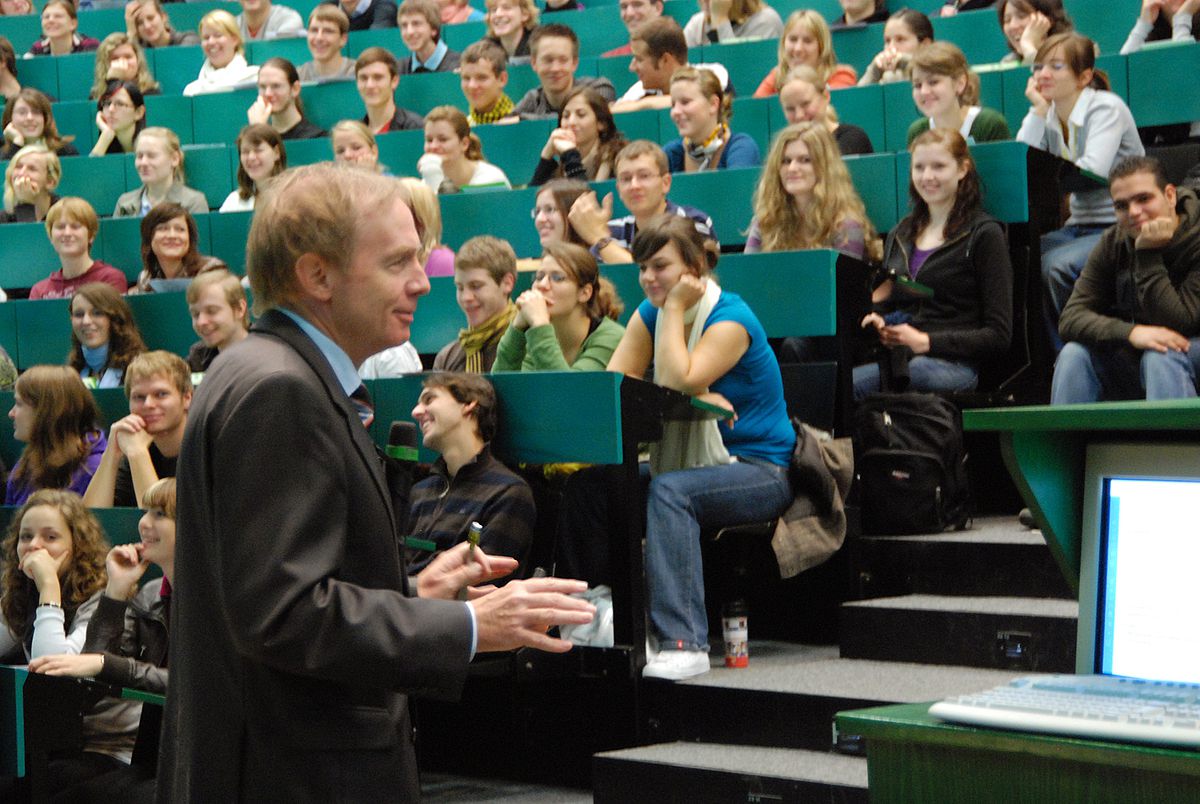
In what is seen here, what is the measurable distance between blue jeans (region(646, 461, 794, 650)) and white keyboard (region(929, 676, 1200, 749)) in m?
1.86

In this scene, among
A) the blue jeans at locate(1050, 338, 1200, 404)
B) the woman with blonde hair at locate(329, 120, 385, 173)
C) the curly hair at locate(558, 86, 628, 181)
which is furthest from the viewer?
the woman with blonde hair at locate(329, 120, 385, 173)

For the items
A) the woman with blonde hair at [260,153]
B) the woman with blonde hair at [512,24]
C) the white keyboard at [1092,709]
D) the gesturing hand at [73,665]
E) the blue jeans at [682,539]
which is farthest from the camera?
the woman with blonde hair at [512,24]

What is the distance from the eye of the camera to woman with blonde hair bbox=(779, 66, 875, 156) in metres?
4.98

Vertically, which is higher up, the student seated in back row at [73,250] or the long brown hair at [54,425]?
the student seated in back row at [73,250]

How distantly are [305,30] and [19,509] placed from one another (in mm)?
4711

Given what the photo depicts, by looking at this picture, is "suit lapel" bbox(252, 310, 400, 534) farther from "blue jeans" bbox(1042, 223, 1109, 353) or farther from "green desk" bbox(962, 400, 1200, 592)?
"blue jeans" bbox(1042, 223, 1109, 353)

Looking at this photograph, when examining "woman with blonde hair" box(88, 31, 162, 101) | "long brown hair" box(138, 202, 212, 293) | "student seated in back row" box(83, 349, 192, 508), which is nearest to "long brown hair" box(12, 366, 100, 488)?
"student seated in back row" box(83, 349, 192, 508)

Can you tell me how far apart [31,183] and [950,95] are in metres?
3.75

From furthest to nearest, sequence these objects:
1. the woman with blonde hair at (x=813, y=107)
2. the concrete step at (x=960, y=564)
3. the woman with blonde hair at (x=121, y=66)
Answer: the woman with blonde hair at (x=121, y=66)
the woman with blonde hair at (x=813, y=107)
the concrete step at (x=960, y=564)

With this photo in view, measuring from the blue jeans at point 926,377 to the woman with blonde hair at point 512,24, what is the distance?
3.10 m

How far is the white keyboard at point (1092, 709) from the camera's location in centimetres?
139

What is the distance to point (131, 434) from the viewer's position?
420 cm

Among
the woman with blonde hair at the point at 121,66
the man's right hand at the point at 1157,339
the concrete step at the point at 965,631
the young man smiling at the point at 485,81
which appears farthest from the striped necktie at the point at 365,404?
the woman with blonde hair at the point at 121,66

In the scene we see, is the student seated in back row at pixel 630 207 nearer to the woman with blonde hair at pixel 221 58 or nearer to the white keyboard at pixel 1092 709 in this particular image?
the white keyboard at pixel 1092 709
